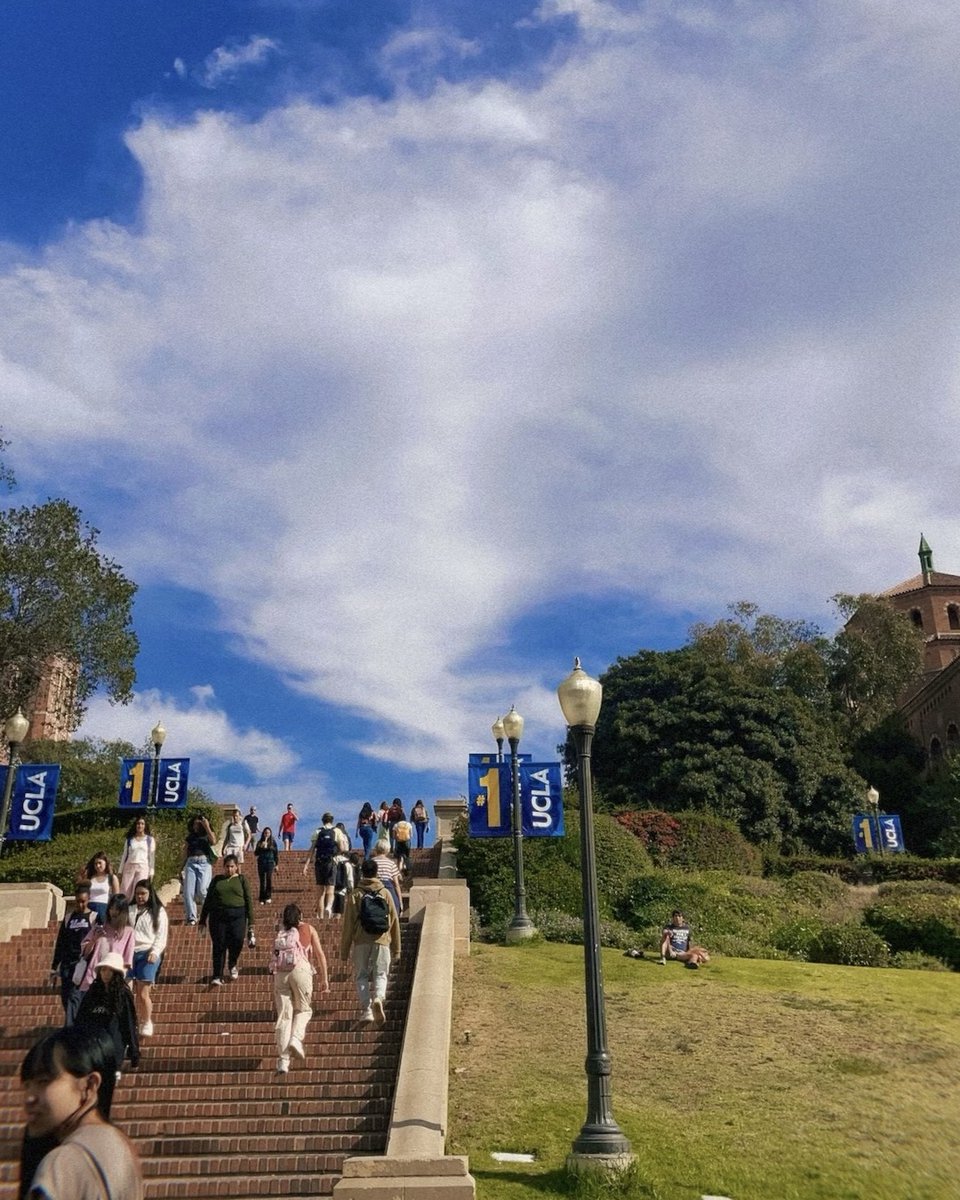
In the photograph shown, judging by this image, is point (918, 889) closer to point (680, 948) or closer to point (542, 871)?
point (542, 871)

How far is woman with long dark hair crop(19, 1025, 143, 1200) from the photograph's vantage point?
2711mm

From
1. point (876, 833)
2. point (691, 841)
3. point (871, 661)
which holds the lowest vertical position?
point (691, 841)

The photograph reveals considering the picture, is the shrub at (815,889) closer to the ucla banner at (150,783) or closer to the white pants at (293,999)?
the ucla banner at (150,783)

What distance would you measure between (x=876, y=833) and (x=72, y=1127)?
126 feet

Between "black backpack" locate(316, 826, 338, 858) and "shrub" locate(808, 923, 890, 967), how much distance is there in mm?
9193

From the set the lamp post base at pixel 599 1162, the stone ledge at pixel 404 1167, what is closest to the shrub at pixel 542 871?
the lamp post base at pixel 599 1162

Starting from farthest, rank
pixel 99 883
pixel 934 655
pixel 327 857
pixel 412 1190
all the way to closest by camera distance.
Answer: pixel 934 655, pixel 327 857, pixel 99 883, pixel 412 1190

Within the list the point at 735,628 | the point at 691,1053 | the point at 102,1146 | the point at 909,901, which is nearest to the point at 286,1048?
the point at 691,1053

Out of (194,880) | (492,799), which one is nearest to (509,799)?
(492,799)

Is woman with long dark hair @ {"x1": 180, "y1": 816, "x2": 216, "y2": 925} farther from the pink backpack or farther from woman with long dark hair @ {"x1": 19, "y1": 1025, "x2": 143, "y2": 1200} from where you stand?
woman with long dark hair @ {"x1": 19, "y1": 1025, "x2": 143, "y2": 1200}

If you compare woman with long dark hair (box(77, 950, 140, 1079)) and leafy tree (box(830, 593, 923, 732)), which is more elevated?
leafy tree (box(830, 593, 923, 732))

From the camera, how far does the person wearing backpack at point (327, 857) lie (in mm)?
17672

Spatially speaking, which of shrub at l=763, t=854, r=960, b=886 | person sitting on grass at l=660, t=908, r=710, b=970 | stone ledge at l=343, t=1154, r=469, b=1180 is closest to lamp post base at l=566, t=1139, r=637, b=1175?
stone ledge at l=343, t=1154, r=469, b=1180

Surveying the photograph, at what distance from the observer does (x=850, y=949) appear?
748 inches
